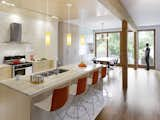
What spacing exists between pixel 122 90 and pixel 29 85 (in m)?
3.50

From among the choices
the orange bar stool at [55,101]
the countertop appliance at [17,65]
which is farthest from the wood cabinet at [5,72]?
the orange bar stool at [55,101]

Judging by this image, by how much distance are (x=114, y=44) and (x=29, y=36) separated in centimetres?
691

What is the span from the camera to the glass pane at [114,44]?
10789 mm

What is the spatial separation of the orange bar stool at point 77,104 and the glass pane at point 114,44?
8.06 m

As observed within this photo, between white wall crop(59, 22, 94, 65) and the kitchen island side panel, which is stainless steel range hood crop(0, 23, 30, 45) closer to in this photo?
white wall crop(59, 22, 94, 65)

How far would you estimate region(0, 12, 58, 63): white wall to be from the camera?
5.06m

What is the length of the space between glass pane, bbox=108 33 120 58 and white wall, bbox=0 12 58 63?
5155 mm

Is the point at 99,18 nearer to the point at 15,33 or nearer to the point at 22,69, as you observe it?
the point at 15,33

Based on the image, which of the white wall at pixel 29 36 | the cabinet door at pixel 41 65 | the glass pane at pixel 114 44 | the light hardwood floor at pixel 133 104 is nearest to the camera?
the light hardwood floor at pixel 133 104

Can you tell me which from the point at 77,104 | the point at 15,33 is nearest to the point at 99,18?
the point at 15,33

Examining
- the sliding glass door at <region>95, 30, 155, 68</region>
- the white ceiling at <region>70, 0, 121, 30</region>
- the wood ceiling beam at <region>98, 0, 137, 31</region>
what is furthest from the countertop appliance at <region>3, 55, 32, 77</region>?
the sliding glass door at <region>95, 30, 155, 68</region>

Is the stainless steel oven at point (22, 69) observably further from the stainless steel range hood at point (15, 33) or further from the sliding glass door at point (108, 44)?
the sliding glass door at point (108, 44)

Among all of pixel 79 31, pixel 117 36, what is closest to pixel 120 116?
pixel 79 31

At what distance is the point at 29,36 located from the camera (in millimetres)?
6004
